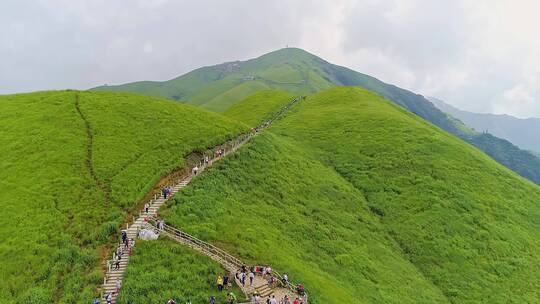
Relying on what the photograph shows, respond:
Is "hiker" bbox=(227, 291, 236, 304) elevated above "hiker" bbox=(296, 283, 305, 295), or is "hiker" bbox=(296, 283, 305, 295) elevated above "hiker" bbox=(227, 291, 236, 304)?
"hiker" bbox=(227, 291, 236, 304)

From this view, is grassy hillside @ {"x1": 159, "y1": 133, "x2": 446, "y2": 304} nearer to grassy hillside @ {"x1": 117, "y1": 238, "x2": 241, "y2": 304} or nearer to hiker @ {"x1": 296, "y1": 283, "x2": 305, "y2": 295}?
hiker @ {"x1": 296, "y1": 283, "x2": 305, "y2": 295}

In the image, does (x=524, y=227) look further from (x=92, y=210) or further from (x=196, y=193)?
(x=92, y=210)

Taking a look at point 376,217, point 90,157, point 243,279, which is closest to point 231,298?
point 243,279

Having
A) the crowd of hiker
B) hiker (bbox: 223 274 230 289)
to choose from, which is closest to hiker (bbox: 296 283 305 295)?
the crowd of hiker

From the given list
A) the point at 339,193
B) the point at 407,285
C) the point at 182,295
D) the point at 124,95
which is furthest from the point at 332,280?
the point at 124,95

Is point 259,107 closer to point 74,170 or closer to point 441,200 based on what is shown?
point 441,200

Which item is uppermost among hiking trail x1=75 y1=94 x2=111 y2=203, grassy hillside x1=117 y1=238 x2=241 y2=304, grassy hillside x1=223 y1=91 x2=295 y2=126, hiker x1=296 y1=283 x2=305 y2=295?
grassy hillside x1=223 y1=91 x2=295 y2=126

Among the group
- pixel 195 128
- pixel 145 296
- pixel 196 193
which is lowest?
pixel 145 296

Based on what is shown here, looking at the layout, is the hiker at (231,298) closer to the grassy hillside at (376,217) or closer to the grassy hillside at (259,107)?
the grassy hillside at (376,217)
